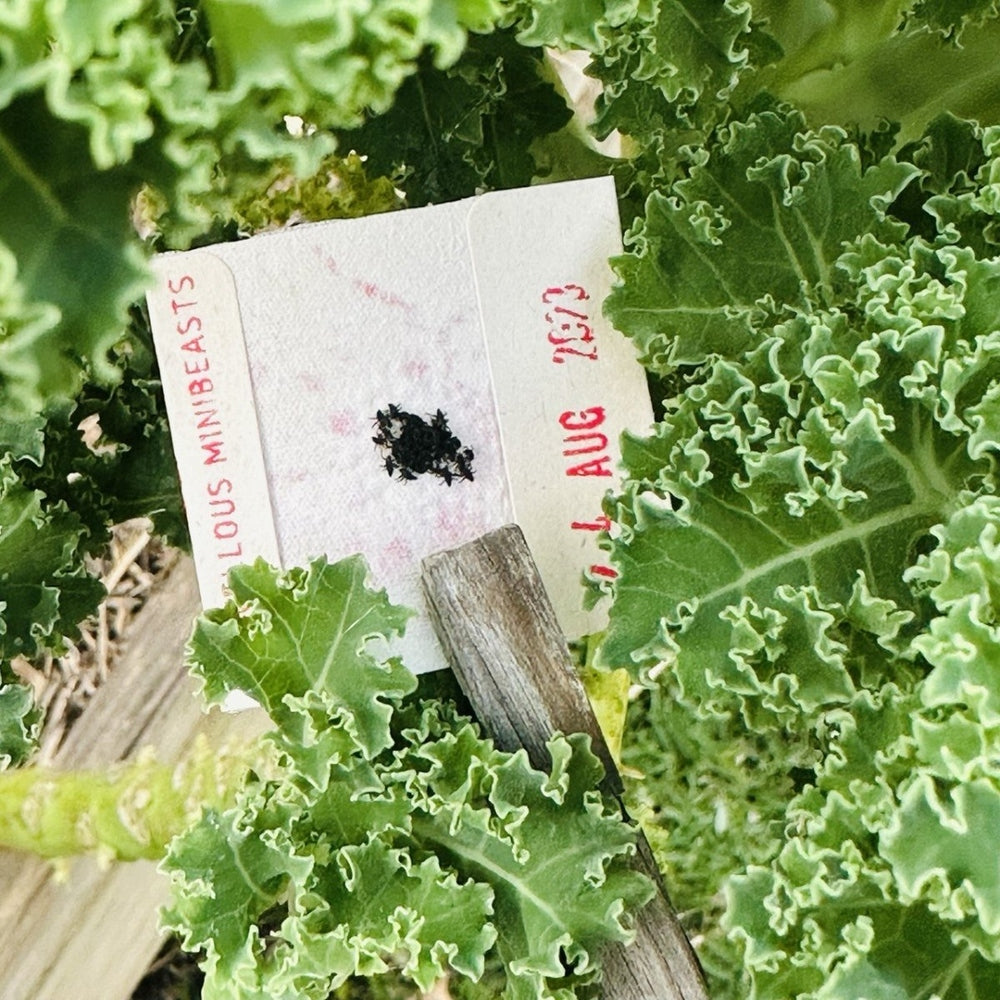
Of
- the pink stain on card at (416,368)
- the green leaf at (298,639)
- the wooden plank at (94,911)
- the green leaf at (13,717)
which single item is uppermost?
the pink stain on card at (416,368)

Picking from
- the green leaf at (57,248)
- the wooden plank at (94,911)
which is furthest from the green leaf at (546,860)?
the wooden plank at (94,911)

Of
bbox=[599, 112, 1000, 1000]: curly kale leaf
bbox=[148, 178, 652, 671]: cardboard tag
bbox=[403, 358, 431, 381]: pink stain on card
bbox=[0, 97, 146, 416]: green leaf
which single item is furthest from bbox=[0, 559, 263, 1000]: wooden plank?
bbox=[0, 97, 146, 416]: green leaf

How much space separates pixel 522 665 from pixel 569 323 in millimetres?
454

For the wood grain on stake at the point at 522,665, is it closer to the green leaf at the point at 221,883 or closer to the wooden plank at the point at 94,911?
the green leaf at the point at 221,883

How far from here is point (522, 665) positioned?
134 cm

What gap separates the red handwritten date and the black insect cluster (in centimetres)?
17

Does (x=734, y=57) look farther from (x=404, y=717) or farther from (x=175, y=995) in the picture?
(x=175, y=995)

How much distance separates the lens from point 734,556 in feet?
4.30

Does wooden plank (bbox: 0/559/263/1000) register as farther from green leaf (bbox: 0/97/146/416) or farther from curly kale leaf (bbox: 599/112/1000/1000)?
green leaf (bbox: 0/97/146/416)

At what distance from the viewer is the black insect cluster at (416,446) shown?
1492 millimetres

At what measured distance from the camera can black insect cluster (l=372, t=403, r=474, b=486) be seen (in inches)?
58.7

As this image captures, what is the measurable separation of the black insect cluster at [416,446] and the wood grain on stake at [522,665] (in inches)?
6.2

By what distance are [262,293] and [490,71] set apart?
43 centimetres

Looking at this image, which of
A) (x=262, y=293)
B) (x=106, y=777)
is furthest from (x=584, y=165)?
(x=106, y=777)
